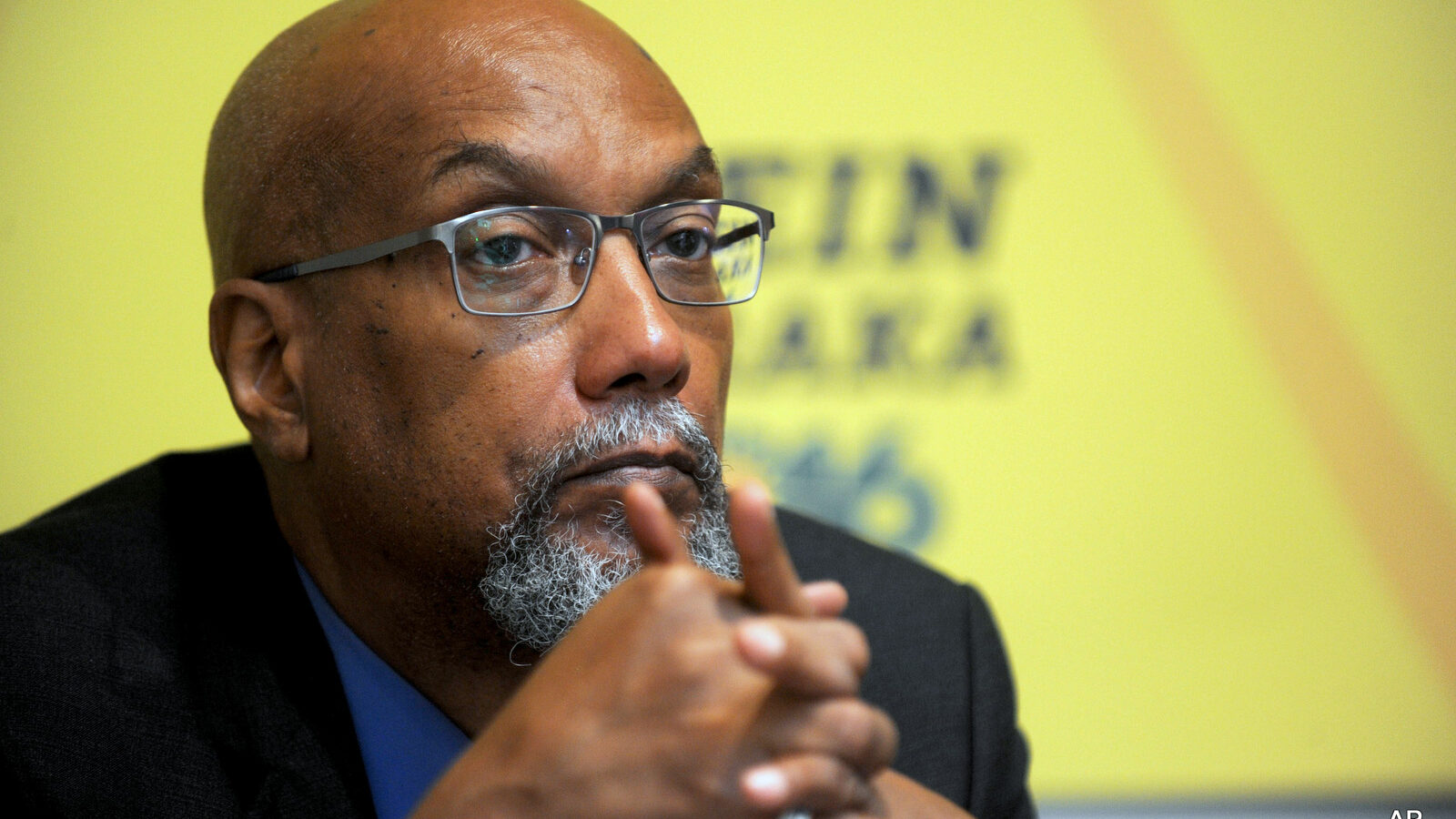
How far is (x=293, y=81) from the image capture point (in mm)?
1355

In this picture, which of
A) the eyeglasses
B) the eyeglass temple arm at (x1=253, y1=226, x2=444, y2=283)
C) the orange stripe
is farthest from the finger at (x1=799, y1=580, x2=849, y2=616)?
the orange stripe

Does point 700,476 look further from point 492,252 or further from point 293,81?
point 293,81

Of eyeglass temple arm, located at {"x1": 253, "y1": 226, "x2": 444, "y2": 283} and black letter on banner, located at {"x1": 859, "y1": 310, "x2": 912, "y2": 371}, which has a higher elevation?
eyeglass temple arm, located at {"x1": 253, "y1": 226, "x2": 444, "y2": 283}

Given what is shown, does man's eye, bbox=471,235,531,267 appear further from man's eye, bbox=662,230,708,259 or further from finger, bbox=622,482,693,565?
finger, bbox=622,482,693,565

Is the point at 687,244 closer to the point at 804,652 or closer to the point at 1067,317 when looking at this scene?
the point at 804,652

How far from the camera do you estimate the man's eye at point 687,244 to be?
1330 mm

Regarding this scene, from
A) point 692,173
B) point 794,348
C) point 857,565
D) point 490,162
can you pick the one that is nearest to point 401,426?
point 490,162

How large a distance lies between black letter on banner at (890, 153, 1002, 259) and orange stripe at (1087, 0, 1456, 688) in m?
0.35

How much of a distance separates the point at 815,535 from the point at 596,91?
83cm

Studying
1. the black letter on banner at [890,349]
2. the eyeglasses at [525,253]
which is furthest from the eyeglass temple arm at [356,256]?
the black letter on banner at [890,349]

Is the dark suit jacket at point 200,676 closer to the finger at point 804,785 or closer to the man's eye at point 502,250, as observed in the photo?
the man's eye at point 502,250

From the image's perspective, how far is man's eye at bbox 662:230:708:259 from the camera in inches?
52.4

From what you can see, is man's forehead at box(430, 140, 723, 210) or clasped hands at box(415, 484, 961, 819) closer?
clasped hands at box(415, 484, 961, 819)

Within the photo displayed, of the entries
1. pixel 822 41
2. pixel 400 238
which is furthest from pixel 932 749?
pixel 822 41
